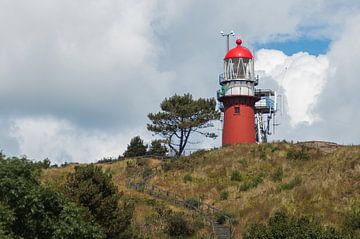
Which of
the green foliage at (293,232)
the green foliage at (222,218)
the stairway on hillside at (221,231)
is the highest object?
the green foliage at (222,218)

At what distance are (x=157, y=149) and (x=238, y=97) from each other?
42.6 feet

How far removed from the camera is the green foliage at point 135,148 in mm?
74500

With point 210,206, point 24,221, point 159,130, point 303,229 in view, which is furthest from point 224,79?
point 24,221

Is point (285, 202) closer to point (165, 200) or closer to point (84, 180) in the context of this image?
point (165, 200)

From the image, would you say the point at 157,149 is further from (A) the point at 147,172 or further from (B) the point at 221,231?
(B) the point at 221,231

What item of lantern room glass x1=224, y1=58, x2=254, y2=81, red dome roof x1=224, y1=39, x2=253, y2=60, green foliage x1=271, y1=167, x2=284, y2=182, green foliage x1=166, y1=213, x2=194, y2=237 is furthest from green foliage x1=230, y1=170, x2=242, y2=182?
red dome roof x1=224, y1=39, x2=253, y2=60

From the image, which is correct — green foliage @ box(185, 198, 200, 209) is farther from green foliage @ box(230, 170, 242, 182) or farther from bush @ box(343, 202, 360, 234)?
bush @ box(343, 202, 360, 234)

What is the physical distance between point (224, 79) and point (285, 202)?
2630 cm

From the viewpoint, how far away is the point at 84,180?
32.2 meters

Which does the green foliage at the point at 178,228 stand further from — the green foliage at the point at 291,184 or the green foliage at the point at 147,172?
the green foliage at the point at 147,172

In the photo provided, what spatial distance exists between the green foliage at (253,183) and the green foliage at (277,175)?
88 centimetres

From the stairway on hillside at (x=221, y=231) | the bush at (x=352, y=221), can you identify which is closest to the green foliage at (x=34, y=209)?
the stairway on hillside at (x=221, y=231)

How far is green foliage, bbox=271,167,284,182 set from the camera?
49.1m

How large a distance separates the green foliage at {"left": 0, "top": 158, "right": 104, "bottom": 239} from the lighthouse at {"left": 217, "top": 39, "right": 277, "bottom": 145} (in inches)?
1527
